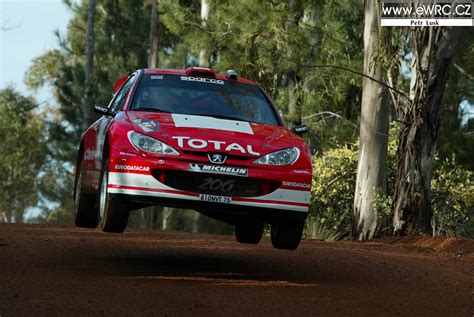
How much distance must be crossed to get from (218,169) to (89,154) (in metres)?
3.04

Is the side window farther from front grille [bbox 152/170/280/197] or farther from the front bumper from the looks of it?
front grille [bbox 152/170/280/197]

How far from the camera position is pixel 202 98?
12.0 meters

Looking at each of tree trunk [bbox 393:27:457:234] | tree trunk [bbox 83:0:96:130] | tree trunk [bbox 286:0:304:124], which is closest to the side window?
tree trunk [bbox 393:27:457:234]

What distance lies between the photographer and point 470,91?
3688 centimetres

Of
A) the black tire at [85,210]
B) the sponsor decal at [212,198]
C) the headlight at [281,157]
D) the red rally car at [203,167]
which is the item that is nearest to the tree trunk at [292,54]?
the black tire at [85,210]

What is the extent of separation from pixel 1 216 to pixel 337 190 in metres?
45.1

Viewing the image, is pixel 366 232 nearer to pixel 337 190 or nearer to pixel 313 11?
pixel 337 190

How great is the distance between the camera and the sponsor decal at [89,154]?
12611 millimetres

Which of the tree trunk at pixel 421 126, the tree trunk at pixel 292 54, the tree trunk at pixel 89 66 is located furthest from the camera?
the tree trunk at pixel 89 66

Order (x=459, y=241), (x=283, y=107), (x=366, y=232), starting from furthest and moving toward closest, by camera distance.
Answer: (x=283, y=107) → (x=366, y=232) → (x=459, y=241)

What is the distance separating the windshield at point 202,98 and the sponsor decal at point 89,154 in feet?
3.64

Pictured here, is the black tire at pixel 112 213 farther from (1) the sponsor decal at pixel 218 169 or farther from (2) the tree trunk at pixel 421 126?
(2) the tree trunk at pixel 421 126

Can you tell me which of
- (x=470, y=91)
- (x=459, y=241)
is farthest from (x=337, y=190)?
(x=470, y=91)

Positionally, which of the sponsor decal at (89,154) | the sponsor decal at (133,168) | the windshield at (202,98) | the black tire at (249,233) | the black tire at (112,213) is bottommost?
the black tire at (249,233)
